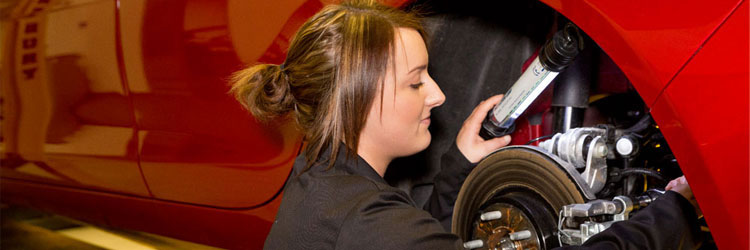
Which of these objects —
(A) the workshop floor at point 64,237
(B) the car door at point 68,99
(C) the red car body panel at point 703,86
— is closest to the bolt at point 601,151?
(C) the red car body panel at point 703,86

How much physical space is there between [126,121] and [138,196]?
0.58ft

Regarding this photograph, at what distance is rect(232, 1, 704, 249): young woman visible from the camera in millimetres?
894

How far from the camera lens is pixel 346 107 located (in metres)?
0.96

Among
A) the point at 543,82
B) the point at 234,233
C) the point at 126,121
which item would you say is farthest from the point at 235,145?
the point at 543,82

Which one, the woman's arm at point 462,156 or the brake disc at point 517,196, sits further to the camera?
the woman's arm at point 462,156

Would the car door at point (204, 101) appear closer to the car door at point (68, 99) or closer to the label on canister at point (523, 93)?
the car door at point (68, 99)

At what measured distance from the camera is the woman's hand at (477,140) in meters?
1.19

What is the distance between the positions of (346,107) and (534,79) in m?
0.29

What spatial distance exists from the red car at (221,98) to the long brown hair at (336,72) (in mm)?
67

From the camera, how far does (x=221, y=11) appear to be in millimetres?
1255

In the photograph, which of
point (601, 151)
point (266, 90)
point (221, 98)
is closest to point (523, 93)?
point (601, 151)

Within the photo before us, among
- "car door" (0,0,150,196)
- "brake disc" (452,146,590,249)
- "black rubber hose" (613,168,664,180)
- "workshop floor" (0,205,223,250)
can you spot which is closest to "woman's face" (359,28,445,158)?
"brake disc" (452,146,590,249)

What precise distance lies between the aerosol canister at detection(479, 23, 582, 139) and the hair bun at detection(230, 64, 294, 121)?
0.34m

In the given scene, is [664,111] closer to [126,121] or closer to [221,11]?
[221,11]
